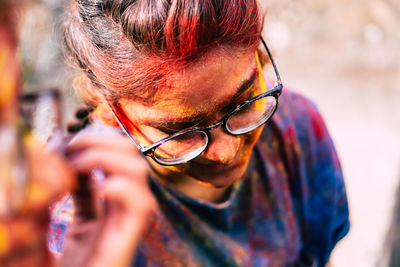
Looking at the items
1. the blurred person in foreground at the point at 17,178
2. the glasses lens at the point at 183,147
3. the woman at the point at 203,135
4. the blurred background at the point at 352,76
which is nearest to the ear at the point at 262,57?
the woman at the point at 203,135

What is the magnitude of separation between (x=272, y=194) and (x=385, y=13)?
390 centimetres

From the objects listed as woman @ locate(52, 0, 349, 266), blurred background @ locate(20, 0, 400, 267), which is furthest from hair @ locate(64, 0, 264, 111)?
blurred background @ locate(20, 0, 400, 267)

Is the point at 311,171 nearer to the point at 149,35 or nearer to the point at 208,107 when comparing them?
the point at 208,107

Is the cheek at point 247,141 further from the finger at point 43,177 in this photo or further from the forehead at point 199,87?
the finger at point 43,177

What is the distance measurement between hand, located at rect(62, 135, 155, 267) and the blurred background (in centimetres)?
258

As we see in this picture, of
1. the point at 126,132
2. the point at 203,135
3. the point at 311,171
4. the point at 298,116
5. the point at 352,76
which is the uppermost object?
the point at 126,132

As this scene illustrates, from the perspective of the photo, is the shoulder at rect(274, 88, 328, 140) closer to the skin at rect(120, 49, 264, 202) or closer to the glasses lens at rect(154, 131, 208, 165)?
the skin at rect(120, 49, 264, 202)

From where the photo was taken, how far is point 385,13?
4316 mm

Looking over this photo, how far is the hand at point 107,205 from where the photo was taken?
52 cm

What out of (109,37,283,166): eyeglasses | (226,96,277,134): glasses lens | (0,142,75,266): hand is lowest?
(226,96,277,134): glasses lens

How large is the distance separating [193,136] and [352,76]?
3.80m

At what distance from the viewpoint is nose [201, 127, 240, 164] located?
99cm

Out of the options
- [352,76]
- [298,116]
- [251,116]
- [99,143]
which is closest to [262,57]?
[251,116]

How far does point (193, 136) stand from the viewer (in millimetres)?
982
